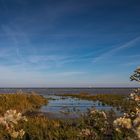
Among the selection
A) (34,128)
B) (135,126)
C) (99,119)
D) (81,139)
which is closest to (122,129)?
(135,126)

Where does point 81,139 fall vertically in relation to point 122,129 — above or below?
below

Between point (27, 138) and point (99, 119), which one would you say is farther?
point (27, 138)

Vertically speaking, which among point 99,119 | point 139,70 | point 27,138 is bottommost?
point 27,138

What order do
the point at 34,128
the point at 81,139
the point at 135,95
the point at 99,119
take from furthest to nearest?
the point at 34,128 → the point at 81,139 → the point at 99,119 → the point at 135,95

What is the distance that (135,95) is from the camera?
517 centimetres

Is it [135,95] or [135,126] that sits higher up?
[135,95]

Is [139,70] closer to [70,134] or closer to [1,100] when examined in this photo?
[70,134]

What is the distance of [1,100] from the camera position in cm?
3362

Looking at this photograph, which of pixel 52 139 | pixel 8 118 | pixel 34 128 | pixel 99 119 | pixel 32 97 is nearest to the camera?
pixel 8 118

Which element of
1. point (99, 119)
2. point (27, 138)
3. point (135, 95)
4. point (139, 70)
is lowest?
point (27, 138)

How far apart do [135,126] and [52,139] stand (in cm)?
1232

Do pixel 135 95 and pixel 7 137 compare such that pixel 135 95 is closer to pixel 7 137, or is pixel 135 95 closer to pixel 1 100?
pixel 7 137

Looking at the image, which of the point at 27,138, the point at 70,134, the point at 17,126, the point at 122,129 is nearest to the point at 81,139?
the point at 70,134

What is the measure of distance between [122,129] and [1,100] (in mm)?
31075
